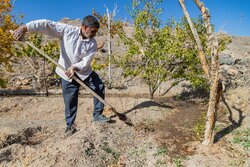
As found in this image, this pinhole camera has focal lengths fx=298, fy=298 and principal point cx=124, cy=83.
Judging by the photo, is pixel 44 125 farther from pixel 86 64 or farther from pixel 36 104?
pixel 36 104

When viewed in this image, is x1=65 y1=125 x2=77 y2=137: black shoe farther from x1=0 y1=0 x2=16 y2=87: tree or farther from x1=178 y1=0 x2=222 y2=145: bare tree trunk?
x1=0 y1=0 x2=16 y2=87: tree

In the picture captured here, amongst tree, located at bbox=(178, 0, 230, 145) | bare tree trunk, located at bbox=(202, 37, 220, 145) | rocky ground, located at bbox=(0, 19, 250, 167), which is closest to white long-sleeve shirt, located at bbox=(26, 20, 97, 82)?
rocky ground, located at bbox=(0, 19, 250, 167)

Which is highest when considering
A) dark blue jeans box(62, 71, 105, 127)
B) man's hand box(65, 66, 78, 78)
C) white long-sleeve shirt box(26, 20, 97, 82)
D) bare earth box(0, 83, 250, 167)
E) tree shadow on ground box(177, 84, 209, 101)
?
white long-sleeve shirt box(26, 20, 97, 82)

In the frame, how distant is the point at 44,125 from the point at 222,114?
3708 mm

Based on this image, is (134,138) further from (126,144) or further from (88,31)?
(88,31)

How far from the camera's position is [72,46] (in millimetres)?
4496

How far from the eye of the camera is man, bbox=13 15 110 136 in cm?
432

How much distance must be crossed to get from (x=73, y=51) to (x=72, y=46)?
85mm

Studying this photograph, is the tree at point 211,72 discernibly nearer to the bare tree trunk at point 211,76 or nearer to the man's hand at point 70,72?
the bare tree trunk at point 211,76

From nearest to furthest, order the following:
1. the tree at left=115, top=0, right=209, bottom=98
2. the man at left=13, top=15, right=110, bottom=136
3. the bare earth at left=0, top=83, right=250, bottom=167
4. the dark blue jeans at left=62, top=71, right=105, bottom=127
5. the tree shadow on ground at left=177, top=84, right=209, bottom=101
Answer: the bare earth at left=0, top=83, right=250, bottom=167
the man at left=13, top=15, right=110, bottom=136
the dark blue jeans at left=62, top=71, right=105, bottom=127
the tree at left=115, top=0, right=209, bottom=98
the tree shadow on ground at left=177, top=84, right=209, bottom=101

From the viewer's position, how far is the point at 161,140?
4.68 m

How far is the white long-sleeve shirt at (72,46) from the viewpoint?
14.4 feet

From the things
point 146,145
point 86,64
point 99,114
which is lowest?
point 146,145

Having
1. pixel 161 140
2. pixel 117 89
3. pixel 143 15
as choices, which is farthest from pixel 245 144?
pixel 117 89
